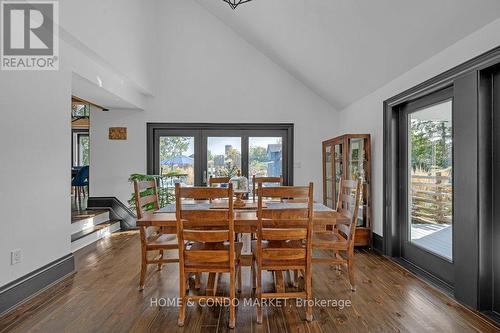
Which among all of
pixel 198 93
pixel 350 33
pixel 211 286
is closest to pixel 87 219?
pixel 198 93

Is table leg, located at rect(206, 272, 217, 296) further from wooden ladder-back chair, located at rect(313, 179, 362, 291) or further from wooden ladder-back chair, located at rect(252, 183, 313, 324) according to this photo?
wooden ladder-back chair, located at rect(313, 179, 362, 291)

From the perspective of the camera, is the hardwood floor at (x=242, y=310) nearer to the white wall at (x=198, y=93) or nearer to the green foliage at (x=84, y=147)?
the white wall at (x=198, y=93)

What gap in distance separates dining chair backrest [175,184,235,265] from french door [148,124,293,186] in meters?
3.63

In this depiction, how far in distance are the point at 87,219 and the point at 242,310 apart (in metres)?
3.46

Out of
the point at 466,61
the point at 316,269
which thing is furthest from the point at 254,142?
the point at 466,61

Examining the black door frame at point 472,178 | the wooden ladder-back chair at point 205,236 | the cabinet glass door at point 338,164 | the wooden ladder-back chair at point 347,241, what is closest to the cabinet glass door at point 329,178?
the cabinet glass door at point 338,164

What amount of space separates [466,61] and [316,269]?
250cm

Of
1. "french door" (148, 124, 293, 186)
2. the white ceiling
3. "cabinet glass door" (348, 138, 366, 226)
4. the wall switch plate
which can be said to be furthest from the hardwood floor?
"french door" (148, 124, 293, 186)

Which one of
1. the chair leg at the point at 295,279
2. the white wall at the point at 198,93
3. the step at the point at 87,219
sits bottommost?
the chair leg at the point at 295,279

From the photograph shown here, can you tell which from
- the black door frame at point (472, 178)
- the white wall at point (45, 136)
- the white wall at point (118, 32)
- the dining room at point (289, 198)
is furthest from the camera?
the white wall at point (118, 32)

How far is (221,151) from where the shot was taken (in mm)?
5801

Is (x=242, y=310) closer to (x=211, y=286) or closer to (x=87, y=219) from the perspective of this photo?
(x=211, y=286)

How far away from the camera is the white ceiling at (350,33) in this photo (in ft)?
7.90

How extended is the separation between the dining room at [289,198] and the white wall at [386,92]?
2 cm
